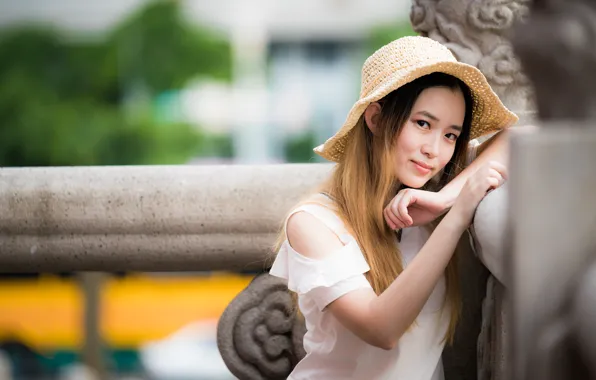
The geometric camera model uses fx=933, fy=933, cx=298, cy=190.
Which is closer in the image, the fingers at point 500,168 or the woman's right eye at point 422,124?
the fingers at point 500,168

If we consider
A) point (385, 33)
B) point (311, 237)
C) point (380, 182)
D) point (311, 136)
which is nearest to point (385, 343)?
point (311, 237)

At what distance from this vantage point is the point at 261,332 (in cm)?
241

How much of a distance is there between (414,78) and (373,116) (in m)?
0.16

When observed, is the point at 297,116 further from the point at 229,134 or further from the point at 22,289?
the point at 22,289

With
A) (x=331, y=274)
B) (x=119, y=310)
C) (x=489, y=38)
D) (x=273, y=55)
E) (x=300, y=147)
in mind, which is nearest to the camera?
(x=331, y=274)

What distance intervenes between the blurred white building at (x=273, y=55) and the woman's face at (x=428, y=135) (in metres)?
15.5

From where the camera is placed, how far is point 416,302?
5.91 ft

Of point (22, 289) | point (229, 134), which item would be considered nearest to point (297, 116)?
point (229, 134)

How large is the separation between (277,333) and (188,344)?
838 centimetres

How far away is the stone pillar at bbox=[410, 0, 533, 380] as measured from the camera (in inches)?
92.4

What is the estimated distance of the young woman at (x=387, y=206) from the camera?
1974mm

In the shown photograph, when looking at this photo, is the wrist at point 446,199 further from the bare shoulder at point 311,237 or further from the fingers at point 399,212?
the bare shoulder at point 311,237

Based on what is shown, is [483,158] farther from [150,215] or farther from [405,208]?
[150,215]

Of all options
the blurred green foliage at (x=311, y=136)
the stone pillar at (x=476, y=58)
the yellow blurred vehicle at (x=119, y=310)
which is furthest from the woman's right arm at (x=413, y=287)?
the blurred green foliage at (x=311, y=136)
